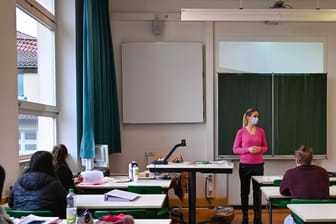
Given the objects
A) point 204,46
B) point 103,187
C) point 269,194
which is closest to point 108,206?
point 103,187

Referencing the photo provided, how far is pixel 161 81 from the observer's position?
6.91 m

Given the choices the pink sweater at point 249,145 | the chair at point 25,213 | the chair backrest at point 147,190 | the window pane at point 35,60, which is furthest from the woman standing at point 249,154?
the chair at point 25,213

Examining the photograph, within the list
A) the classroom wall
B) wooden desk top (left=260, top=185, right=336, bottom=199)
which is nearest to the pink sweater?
the classroom wall

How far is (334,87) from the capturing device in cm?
698

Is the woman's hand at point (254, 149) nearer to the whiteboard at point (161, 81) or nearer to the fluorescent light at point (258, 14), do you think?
the whiteboard at point (161, 81)

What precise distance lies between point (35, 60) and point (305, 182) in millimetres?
3530

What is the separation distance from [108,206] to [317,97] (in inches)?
176

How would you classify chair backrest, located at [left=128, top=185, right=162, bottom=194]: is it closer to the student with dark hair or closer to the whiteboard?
the student with dark hair

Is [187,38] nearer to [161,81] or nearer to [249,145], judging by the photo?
[161,81]

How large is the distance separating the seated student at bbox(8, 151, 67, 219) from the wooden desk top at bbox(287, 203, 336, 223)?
190cm

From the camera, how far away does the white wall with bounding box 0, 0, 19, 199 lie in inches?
154

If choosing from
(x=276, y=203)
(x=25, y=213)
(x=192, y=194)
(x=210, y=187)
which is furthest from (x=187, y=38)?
(x=25, y=213)

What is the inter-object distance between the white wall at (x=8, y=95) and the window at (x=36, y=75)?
0.39 metres

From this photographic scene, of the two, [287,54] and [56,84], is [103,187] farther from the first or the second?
[287,54]
